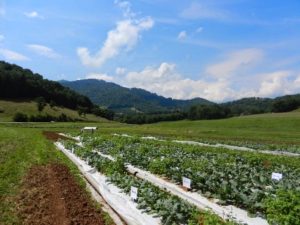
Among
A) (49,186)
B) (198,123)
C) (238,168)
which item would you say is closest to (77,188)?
(49,186)

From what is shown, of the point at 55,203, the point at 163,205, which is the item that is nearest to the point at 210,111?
the point at 55,203

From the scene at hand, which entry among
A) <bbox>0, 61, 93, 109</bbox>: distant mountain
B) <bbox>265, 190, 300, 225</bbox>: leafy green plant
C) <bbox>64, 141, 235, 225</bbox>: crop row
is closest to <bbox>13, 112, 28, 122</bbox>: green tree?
<bbox>0, 61, 93, 109</bbox>: distant mountain

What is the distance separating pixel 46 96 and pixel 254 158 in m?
136

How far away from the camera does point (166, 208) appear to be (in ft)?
30.8

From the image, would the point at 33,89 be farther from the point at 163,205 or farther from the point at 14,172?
the point at 163,205

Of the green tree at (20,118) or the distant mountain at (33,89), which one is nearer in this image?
the green tree at (20,118)

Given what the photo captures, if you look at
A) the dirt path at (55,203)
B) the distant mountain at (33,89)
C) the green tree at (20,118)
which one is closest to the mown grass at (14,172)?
the dirt path at (55,203)

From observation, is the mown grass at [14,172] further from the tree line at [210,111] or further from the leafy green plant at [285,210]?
the tree line at [210,111]

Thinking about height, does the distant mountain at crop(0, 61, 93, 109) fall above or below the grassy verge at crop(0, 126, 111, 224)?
above

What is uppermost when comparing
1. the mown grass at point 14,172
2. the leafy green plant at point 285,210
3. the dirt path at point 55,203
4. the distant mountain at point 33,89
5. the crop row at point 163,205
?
the distant mountain at point 33,89

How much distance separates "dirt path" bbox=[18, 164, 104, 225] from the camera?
34.1 ft

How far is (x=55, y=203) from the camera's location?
1210cm

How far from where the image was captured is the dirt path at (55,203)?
1041 centimetres

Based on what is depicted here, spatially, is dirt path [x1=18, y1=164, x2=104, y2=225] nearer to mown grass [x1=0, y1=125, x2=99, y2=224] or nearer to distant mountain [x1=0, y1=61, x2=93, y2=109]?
mown grass [x1=0, y1=125, x2=99, y2=224]
